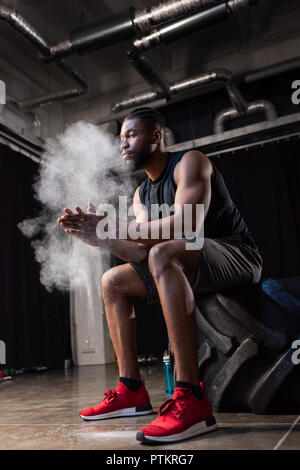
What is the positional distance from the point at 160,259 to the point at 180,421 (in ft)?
1.40

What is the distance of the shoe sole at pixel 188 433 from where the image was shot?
100cm

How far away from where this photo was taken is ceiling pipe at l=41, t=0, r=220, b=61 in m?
3.55

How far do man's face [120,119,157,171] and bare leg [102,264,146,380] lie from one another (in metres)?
0.40

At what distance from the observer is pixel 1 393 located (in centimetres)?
269

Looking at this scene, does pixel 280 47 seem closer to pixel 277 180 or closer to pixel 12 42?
pixel 277 180

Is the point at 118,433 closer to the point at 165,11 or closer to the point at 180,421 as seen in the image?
the point at 180,421

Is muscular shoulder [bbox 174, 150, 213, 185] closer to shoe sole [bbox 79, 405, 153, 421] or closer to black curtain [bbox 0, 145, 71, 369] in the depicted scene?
shoe sole [bbox 79, 405, 153, 421]

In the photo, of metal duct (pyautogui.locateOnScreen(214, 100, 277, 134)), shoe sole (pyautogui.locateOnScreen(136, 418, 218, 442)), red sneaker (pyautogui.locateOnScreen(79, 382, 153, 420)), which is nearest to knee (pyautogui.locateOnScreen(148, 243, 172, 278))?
shoe sole (pyautogui.locateOnScreen(136, 418, 218, 442))

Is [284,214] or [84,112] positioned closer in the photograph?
[284,214]

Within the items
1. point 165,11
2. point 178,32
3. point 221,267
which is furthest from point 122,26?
point 221,267

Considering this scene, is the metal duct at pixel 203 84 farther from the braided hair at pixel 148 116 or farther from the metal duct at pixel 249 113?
the braided hair at pixel 148 116

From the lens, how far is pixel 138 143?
1572mm
